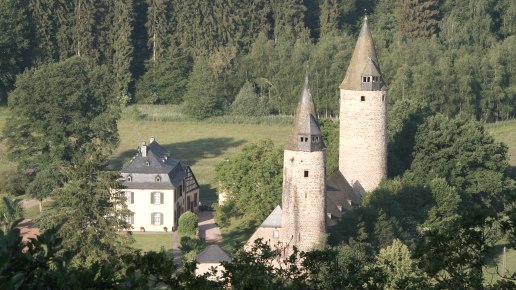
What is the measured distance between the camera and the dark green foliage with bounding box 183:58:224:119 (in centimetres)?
9375

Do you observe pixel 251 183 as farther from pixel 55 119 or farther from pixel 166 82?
pixel 166 82

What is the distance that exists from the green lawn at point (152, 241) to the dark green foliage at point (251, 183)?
254cm

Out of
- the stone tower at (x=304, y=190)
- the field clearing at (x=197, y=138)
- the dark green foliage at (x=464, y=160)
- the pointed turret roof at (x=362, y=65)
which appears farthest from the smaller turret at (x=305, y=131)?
the field clearing at (x=197, y=138)

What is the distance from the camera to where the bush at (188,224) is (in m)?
62.2

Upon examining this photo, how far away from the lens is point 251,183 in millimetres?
63062

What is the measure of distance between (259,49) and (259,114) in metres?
7.44

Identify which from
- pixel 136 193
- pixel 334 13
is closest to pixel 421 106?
pixel 136 193

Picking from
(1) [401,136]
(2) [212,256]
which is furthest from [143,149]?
(2) [212,256]

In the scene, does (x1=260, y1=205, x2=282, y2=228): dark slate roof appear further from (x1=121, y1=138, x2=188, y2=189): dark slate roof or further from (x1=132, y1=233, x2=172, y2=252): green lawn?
(x1=121, y1=138, x2=188, y2=189): dark slate roof

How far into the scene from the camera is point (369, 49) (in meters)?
63.6

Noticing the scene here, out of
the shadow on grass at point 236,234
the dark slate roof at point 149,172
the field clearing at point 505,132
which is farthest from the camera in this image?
the field clearing at point 505,132

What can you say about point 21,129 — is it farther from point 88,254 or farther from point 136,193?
point 88,254

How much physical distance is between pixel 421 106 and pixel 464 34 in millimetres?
32514

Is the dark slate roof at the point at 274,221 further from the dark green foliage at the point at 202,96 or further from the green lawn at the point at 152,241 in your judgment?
the dark green foliage at the point at 202,96
